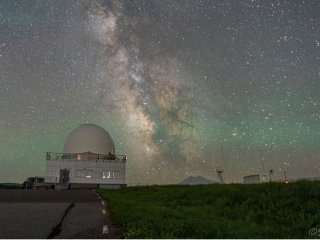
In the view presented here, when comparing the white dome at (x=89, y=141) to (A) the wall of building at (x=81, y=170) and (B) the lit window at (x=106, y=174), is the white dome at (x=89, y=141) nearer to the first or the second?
(A) the wall of building at (x=81, y=170)

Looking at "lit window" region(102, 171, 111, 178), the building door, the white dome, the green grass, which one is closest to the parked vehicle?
the building door

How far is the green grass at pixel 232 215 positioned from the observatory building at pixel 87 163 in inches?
1857

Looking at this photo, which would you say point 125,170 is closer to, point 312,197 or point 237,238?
point 312,197

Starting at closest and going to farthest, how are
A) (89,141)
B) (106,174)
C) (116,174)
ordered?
(106,174)
(116,174)
(89,141)

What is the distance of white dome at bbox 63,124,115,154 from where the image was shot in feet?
221

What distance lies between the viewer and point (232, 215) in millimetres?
11742

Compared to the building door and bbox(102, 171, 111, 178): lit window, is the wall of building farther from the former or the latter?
the building door

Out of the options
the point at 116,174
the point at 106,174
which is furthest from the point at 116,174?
the point at 106,174

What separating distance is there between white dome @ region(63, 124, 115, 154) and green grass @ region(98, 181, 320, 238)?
5060 cm

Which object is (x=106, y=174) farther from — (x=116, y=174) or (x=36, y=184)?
(x=36, y=184)

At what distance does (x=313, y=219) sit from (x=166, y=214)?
13.4ft

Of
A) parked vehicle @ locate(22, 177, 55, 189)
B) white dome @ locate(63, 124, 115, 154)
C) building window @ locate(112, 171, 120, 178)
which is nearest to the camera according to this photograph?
parked vehicle @ locate(22, 177, 55, 189)

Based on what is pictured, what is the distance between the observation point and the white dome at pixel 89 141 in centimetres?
6744

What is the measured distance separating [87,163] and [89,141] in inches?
213
